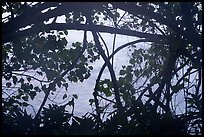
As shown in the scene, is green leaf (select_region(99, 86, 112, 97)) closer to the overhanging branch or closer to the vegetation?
the vegetation

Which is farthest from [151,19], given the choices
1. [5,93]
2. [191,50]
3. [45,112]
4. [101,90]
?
[5,93]

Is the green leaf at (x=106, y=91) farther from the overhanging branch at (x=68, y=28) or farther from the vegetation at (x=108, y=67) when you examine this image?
the overhanging branch at (x=68, y=28)

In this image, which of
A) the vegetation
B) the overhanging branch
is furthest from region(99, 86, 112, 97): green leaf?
the overhanging branch

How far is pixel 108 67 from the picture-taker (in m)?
3.90

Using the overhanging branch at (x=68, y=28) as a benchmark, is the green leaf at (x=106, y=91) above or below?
below

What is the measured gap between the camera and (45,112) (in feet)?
9.74

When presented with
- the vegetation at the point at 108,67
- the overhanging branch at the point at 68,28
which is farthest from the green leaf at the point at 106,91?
the overhanging branch at the point at 68,28

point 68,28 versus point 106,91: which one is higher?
point 68,28

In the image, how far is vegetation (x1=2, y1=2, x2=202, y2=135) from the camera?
2883 millimetres

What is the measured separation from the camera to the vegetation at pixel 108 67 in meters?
2.88

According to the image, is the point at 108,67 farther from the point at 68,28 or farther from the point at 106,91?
the point at 68,28

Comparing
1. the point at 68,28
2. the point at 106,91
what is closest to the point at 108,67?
the point at 106,91

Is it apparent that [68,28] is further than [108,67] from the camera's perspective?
No

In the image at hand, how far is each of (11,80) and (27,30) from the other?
4.12 feet
